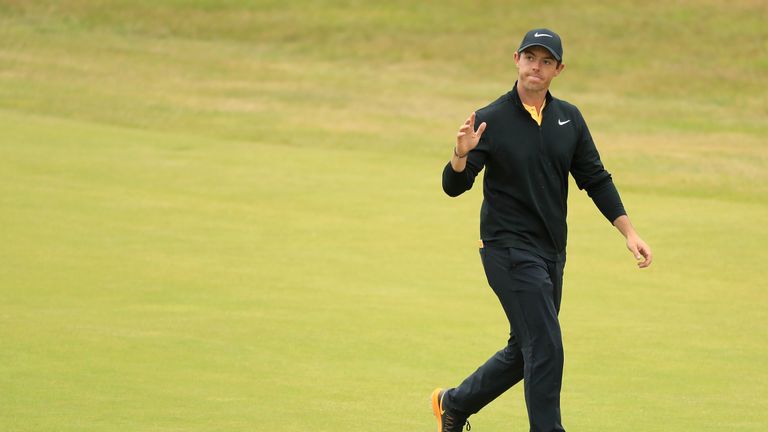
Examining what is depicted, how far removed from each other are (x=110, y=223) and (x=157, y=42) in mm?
19943

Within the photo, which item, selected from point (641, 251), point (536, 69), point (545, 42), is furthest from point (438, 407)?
point (545, 42)

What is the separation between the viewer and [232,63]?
102ft

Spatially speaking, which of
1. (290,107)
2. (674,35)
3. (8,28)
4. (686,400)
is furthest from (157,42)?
(686,400)

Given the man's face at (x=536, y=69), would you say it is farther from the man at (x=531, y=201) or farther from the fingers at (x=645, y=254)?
the fingers at (x=645, y=254)

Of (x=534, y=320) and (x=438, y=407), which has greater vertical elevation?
(x=534, y=320)

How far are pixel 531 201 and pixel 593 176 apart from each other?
555mm

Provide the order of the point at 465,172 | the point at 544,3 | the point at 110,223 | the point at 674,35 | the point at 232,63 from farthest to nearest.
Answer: the point at 544,3 < the point at 674,35 < the point at 232,63 < the point at 110,223 < the point at 465,172

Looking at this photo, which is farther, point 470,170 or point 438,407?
point 438,407

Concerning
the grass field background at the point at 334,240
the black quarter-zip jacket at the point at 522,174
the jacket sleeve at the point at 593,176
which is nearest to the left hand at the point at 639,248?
the jacket sleeve at the point at 593,176

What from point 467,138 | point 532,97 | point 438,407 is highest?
point 532,97

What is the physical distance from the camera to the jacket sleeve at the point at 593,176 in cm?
718

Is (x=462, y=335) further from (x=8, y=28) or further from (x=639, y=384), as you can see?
(x=8, y=28)

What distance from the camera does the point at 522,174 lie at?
6.84 meters

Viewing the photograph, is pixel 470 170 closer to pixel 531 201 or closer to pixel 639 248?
pixel 531 201
